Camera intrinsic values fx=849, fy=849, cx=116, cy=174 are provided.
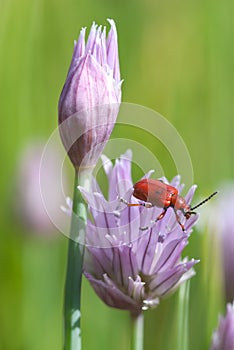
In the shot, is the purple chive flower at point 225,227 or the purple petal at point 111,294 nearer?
the purple petal at point 111,294

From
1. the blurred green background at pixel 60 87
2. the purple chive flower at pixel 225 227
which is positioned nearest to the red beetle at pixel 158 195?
the purple chive flower at pixel 225 227

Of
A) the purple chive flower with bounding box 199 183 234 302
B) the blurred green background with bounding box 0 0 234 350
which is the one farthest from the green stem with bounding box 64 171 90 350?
the blurred green background with bounding box 0 0 234 350

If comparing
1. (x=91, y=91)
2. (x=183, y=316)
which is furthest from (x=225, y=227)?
(x=91, y=91)

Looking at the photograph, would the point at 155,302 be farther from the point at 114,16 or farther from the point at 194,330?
the point at 114,16

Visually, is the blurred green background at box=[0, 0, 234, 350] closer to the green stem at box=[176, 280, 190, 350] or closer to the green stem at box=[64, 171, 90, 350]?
the green stem at box=[176, 280, 190, 350]

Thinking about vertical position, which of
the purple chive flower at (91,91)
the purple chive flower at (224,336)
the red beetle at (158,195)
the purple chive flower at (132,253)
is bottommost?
the purple chive flower at (224,336)

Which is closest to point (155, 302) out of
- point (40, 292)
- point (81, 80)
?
point (81, 80)

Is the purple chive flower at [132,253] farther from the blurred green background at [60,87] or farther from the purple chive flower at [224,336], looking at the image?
the blurred green background at [60,87]
